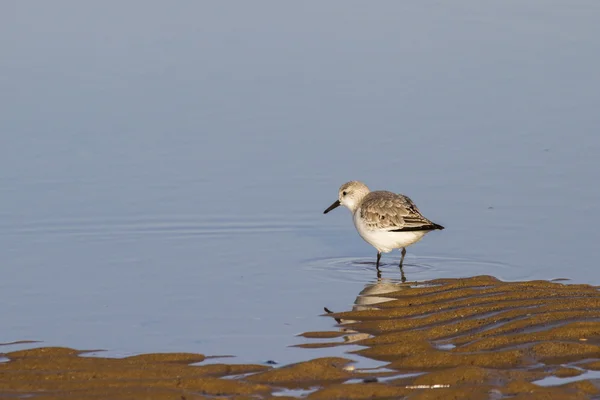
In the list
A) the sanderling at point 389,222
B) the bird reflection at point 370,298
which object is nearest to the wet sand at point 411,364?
the bird reflection at point 370,298

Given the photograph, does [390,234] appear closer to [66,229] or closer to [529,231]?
[529,231]

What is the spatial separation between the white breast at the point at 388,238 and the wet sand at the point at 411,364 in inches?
89.0

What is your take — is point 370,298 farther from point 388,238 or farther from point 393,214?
point 393,214

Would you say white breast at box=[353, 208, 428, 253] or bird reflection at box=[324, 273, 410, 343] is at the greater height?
white breast at box=[353, 208, 428, 253]

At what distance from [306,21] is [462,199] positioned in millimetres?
7930

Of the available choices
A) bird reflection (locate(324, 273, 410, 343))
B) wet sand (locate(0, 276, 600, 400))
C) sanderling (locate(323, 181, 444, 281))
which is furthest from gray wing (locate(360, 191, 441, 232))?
wet sand (locate(0, 276, 600, 400))

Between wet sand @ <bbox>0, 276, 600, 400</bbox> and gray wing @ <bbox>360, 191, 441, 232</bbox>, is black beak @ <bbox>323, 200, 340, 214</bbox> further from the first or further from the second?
wet sand @ <bbox>0, 276, 600, 400</bbox>

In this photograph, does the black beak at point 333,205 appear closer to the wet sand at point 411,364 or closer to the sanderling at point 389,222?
the sanderling at point 389,222

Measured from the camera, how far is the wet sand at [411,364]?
652cm

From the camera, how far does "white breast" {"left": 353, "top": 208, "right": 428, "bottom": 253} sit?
10898mm

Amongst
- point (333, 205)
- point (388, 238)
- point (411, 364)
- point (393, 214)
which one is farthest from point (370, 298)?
point (333, 205)

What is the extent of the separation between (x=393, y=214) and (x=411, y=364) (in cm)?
410

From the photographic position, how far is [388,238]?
35.9 feet

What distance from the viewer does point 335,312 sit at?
9023 mm
